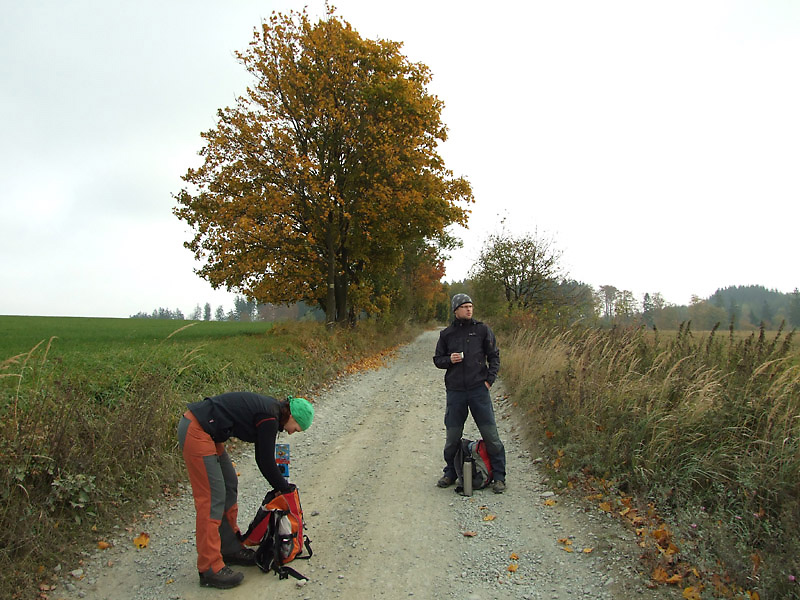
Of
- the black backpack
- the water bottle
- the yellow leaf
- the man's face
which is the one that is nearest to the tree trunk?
the man's face

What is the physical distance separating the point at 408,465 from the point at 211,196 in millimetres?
15137

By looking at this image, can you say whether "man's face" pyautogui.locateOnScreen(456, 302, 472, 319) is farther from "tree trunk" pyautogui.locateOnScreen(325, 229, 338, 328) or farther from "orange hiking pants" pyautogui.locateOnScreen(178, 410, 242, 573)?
"tree trunk" pyautogui.locateOnScreen(325, 229, 338, 328)

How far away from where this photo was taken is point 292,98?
734 inches

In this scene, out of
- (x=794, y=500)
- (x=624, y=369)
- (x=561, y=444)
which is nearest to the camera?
(x=794, y=500)

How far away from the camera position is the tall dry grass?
4.06 metres

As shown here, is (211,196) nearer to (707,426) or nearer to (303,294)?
(303,294)

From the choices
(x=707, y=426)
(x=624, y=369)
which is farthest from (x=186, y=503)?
(x=624, y=369)

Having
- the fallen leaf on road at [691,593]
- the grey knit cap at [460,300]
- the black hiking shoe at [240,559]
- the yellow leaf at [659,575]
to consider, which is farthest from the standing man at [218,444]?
the fallen leaf on road at [691,593]

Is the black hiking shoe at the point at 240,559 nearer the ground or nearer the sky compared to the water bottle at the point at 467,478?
nearer the ground

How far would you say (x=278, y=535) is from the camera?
4402 millimetres

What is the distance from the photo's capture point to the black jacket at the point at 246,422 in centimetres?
421

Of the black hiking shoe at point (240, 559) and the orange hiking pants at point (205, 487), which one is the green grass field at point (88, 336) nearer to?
the orange hiking pants at point (205, 487)

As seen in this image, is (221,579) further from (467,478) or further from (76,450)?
(467,478)

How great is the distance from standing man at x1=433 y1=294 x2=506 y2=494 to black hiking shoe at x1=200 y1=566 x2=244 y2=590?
2.86m
